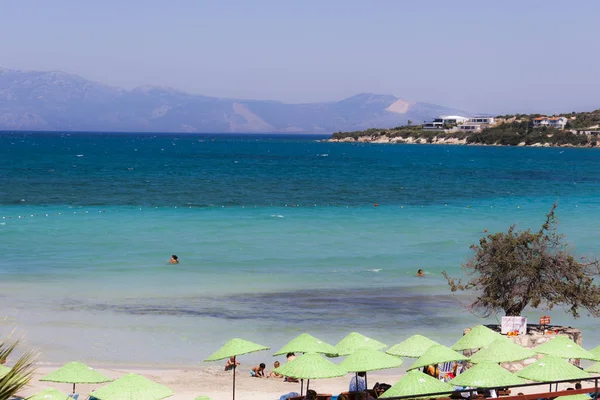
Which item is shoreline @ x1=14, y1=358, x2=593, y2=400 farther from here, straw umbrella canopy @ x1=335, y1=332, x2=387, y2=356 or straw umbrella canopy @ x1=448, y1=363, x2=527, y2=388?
straw umbrella canopy @ x1=448, y1=363, x2=527, y2=388

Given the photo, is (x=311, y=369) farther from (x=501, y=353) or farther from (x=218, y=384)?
(x=218, y=384)

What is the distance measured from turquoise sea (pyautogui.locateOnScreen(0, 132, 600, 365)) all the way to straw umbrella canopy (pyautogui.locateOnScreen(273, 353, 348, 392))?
6600 millimetres

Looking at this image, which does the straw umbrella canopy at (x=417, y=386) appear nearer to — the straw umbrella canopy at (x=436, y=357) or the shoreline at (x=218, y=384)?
the straw umbrella canopy at (x=436, y=357)

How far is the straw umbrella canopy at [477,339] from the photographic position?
17297mm

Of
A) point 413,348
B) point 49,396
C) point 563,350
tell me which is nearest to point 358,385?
point 413,348

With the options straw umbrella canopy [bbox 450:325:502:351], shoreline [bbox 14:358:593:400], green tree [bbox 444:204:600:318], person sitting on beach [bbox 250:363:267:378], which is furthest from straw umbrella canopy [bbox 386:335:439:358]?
green tree [bbox 444:204:600:318]

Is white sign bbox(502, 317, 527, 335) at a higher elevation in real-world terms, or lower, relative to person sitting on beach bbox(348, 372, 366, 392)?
higher

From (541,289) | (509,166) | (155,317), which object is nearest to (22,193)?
(155,317)

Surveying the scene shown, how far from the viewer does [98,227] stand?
149 ft

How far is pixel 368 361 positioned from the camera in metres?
15.3

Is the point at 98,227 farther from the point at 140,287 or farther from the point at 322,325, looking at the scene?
the point at 322,325

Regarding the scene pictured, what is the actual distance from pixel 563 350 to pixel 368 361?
4136mm

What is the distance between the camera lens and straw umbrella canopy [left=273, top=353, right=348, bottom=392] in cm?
1470

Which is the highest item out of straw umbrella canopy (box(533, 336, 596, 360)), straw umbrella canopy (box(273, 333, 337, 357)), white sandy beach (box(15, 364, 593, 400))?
straw umbrella canopy (box(533, 336, 596, 360))
